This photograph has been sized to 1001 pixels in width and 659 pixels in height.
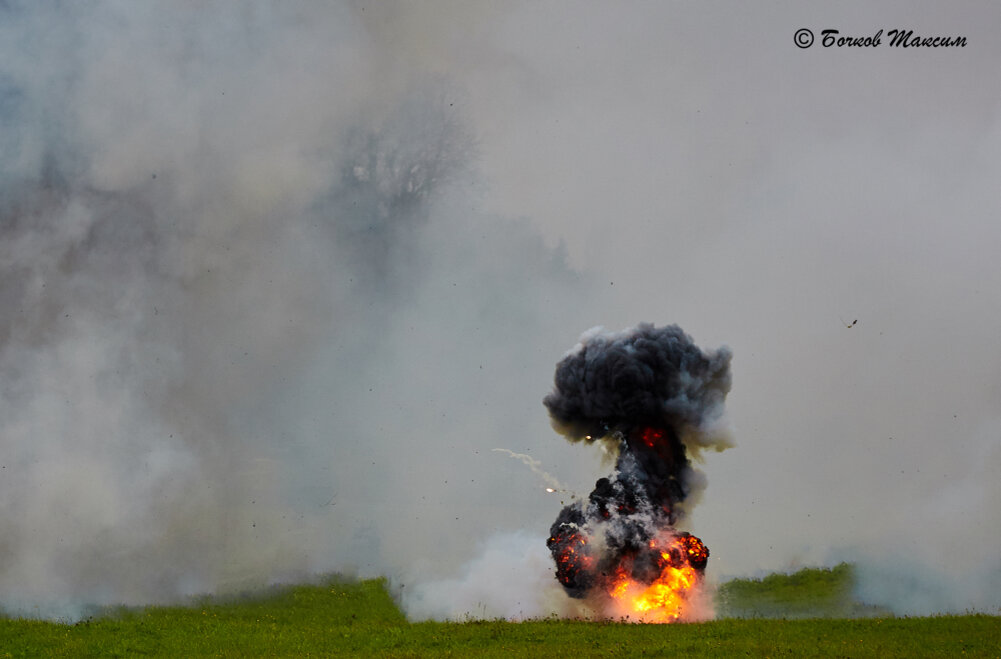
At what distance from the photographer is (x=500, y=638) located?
40.4m

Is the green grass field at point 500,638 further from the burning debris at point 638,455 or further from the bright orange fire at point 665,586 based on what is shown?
the burning debris at point 638,455

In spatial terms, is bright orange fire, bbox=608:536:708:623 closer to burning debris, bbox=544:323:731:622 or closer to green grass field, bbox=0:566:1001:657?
burning debris, bbox=544:323:731:622

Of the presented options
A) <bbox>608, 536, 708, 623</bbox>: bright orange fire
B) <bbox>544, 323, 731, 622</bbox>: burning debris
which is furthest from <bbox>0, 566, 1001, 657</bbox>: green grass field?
<bbox>544, 323, 731, 622</bbox>: burning debris

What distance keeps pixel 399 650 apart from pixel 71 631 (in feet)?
49.7

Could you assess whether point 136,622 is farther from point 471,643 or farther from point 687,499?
point 687,499

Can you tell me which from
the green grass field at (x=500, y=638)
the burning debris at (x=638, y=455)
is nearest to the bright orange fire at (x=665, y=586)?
the burning debris at (x=638, y=455)

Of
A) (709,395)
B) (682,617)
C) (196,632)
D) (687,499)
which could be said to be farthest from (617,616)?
(196,632)

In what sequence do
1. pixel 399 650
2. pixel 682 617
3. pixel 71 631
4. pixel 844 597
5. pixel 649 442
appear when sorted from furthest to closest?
pixel 844 597 → pixel 649 442 → pixel 682 617 → pixel 71 631 → pixel 399 650

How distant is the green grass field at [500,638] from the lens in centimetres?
3619

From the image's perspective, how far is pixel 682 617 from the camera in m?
48.4

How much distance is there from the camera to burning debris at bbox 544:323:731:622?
49.4 metres

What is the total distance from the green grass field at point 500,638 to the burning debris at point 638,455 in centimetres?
497

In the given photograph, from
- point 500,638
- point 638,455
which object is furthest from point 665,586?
point 500,638

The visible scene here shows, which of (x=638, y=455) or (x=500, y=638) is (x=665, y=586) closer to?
(x=638, y=455)
